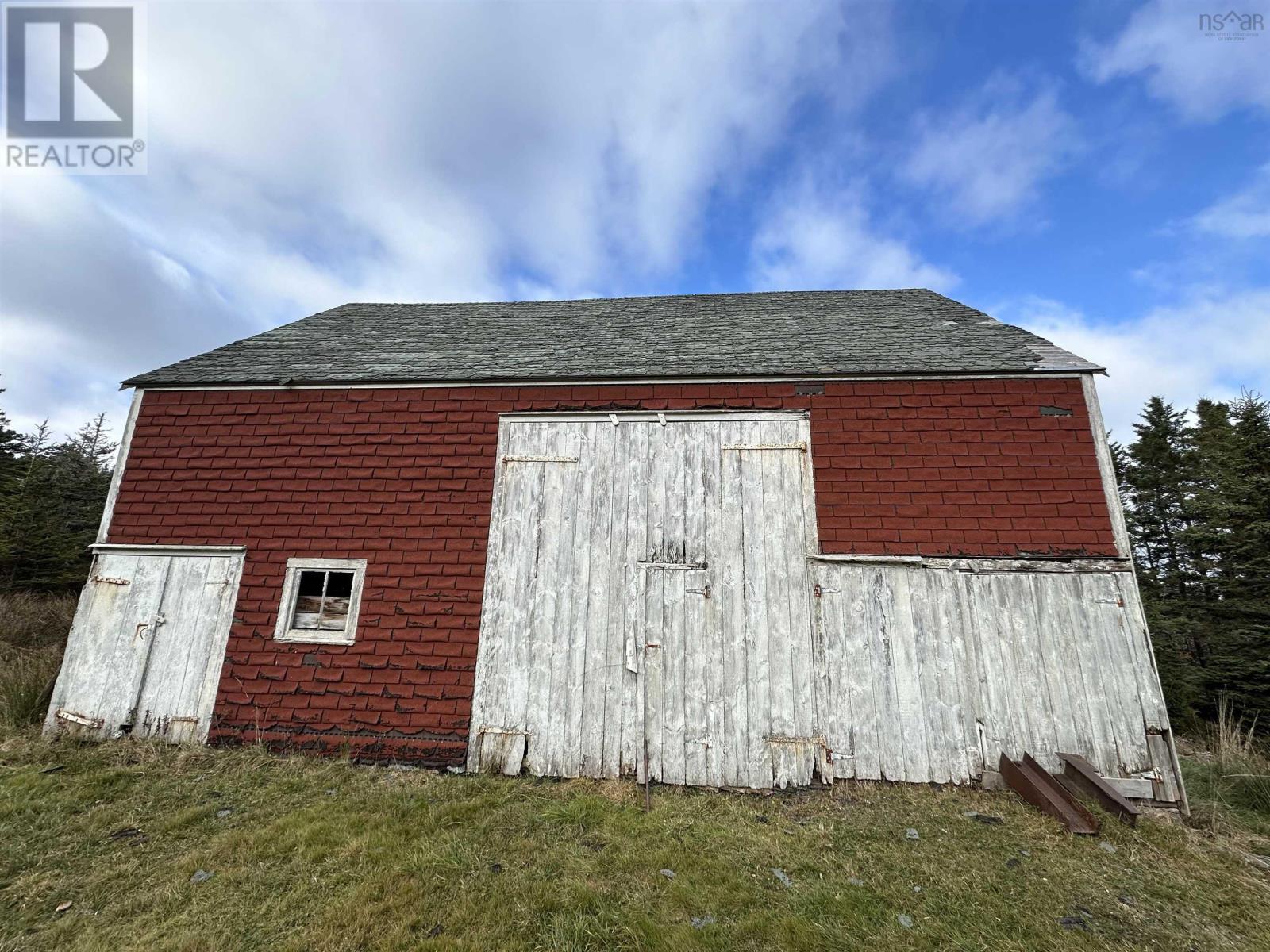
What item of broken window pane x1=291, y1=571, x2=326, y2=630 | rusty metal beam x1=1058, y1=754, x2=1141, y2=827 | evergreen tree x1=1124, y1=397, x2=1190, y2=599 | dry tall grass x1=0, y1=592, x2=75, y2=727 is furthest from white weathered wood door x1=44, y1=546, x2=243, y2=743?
evergreen tree x1=1124, y1=397, x2=1190, y2=599

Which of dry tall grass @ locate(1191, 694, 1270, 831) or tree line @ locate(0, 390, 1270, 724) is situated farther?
tree line @ locate(0, 390, 1270, 724)

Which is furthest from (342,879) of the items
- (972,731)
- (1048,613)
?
(1048,613)

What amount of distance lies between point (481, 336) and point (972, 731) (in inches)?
333

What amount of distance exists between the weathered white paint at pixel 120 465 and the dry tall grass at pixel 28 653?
198cm

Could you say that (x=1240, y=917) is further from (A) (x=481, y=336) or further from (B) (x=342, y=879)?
(A) (x=481, y=336)

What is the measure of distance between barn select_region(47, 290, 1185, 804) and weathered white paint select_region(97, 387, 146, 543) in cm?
6

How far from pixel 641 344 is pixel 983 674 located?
5.92 meters

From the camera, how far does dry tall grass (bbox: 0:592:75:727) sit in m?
6.43

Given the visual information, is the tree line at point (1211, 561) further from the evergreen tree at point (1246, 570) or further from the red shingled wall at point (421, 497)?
the red shingled wall at point (421, 497)

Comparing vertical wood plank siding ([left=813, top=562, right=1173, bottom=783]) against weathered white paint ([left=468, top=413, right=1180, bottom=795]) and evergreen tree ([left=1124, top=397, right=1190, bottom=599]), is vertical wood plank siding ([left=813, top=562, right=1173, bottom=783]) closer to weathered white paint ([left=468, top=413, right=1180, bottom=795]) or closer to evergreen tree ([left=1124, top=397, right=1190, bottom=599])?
weathered white paint ([left=468, top=413, right=1180, bottom=795])

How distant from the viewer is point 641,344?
7.80 meters

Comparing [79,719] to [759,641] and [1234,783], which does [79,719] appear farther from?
[1234,783]

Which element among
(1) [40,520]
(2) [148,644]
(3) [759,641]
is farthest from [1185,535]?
(1) [40,520]

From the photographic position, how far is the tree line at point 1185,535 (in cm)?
1287
